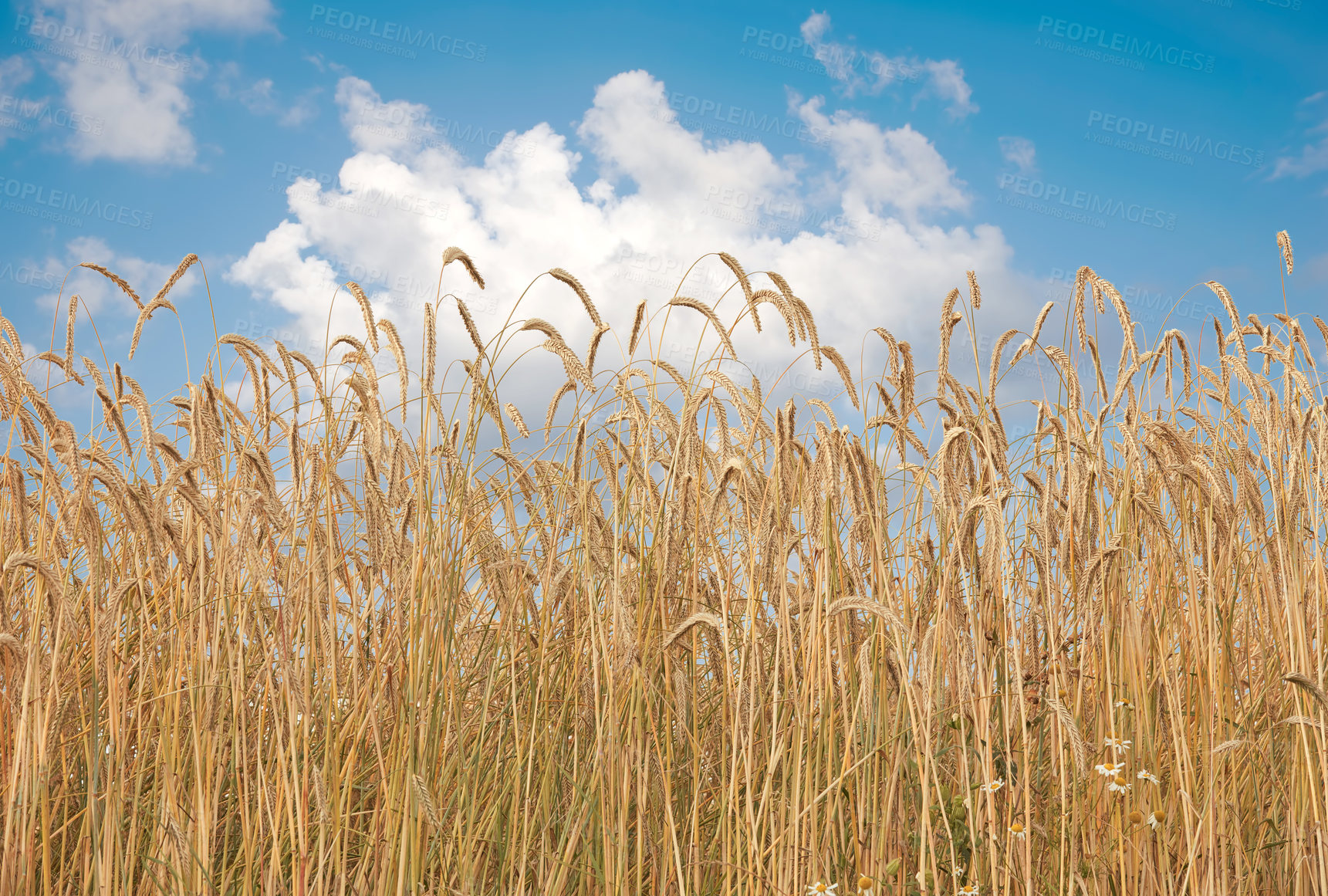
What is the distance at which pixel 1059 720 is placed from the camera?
1975 millimetres

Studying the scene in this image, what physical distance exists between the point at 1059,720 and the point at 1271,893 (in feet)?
3.58

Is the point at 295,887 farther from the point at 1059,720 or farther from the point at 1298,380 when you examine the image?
the point at 1298,380

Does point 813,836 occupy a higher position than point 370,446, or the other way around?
point 370,446

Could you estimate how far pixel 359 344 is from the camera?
8.24ft

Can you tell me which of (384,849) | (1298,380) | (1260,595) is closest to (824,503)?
(384,849)

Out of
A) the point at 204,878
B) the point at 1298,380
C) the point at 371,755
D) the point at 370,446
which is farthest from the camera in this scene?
the point at 1298,380

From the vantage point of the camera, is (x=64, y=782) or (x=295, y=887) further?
(x=64, y=782)

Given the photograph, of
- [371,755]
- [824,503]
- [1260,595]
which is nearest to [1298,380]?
[1260,595]

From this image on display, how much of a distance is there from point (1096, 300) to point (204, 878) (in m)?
2.67

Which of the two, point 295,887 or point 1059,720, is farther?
point 1059,720

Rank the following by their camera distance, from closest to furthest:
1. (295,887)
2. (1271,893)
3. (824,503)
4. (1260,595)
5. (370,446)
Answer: (295,887)
(824,503)
(370,446)
(1271,893)
(1260,595)

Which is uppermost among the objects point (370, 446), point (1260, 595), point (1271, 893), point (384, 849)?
point (370, 446)

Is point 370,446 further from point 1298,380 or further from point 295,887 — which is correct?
point 1298,380

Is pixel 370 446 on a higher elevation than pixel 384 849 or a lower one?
higher
